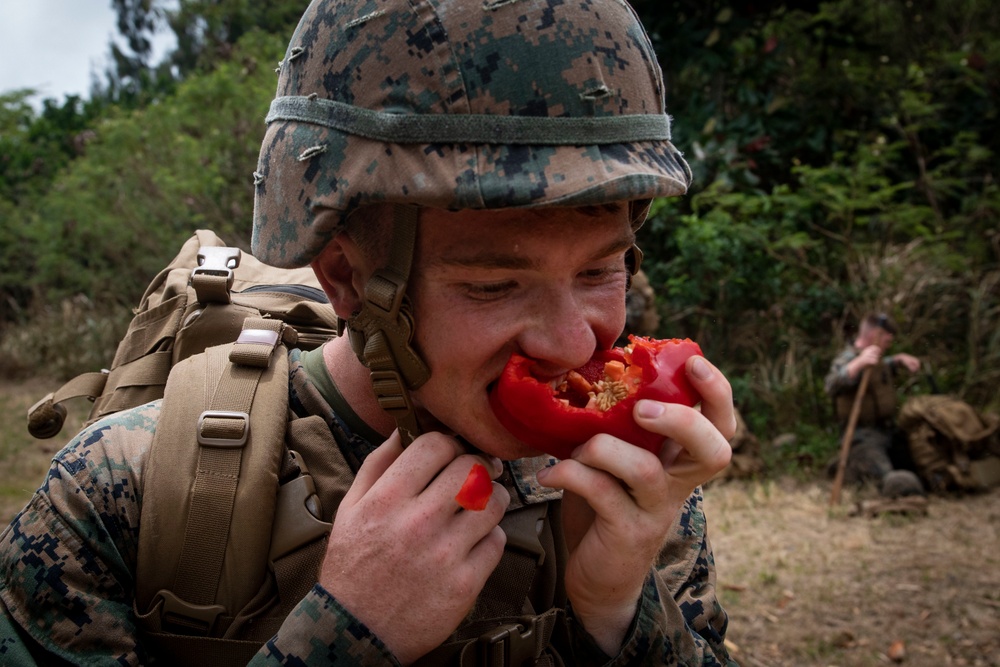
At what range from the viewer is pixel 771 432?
36.0 ft

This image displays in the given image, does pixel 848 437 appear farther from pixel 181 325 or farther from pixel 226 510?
pixel 226 510

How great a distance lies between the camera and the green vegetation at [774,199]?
11086 mm

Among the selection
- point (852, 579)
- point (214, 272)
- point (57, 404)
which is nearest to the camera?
point (214, 272)

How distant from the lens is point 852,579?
22.8 feet

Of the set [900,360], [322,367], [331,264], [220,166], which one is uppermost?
→ [331,264]

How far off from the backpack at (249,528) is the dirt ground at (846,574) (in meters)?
4.02

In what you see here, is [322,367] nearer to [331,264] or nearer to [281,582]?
[331,264]

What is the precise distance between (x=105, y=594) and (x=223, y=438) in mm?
414

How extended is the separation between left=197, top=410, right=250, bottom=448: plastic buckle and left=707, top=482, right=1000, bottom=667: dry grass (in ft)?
14.9

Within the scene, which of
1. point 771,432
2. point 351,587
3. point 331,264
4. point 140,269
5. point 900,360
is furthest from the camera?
point 140,269

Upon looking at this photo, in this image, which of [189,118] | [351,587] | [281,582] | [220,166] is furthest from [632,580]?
[189,118]

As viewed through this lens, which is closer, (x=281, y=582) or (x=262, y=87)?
(x=281, y=582)

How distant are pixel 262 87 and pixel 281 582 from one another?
11673 millimetres

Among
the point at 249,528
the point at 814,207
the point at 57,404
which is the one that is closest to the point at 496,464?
the point at 249,528
